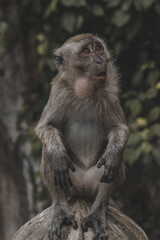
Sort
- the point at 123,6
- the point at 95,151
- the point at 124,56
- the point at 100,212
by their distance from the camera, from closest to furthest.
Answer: the point at 100,212 < the point at 95,151 < the point at 123,6 < the point at 124,56

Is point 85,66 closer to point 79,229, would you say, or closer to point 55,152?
point 55,152

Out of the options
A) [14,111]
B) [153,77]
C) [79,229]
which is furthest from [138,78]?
[79,229]

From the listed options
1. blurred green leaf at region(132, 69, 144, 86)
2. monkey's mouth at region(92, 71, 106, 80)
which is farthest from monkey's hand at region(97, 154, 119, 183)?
blurred green leaf at region(132, 69, 144, 86)

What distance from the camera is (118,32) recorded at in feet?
27.3

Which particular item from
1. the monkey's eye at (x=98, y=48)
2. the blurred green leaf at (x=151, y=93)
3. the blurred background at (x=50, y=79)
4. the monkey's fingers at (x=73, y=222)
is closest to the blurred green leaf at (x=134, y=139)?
the blurred background at (x=50, y=79)

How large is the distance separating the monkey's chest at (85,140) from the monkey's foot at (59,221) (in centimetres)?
66

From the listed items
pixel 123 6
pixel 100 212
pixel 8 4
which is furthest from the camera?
pixel 8 4

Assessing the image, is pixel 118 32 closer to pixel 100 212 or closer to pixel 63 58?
pixel 63 58

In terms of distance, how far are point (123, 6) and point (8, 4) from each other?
90.9 inches

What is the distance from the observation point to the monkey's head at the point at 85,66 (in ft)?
18.0

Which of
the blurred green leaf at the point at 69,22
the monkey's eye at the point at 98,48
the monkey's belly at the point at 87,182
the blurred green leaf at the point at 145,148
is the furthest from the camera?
the blurred green leaf at the point at 69,22

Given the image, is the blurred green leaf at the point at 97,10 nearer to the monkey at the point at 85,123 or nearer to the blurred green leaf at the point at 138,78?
the blurred green leaf at the point at 138,78

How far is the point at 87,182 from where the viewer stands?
18.3ft

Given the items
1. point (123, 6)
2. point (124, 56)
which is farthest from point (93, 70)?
point (124, 56)
